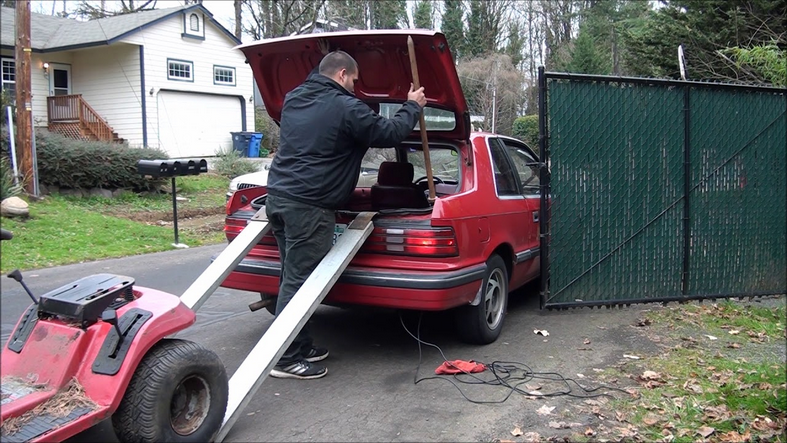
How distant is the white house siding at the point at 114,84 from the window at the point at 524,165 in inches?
692

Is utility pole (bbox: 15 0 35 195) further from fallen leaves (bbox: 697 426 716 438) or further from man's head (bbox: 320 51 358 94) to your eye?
fallen leaves (bbox: 697 426 716 438)

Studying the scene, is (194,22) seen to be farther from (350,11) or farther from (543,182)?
(543,182)

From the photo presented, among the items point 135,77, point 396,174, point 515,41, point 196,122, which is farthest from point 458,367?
point 515,41

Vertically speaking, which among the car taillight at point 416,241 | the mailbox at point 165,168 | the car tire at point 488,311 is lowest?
the car tire at point 488,311

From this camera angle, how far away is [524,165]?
6391 mm

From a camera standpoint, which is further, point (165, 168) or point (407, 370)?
point (165, 168)

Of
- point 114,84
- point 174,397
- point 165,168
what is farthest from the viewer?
point 114,84

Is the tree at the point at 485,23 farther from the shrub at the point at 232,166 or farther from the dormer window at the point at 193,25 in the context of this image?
the shrub at the point at 232,166

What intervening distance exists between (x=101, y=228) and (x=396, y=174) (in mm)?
7625

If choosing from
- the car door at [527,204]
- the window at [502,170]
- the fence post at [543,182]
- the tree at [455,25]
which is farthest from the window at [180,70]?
the fence post at [543,182]

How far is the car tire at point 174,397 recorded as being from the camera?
10.00 ft

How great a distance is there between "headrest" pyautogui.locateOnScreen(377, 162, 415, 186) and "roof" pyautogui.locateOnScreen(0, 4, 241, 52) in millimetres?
17935

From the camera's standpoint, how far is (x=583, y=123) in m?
5.82

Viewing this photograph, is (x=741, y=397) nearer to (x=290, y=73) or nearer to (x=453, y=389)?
(x=453, y=389)
